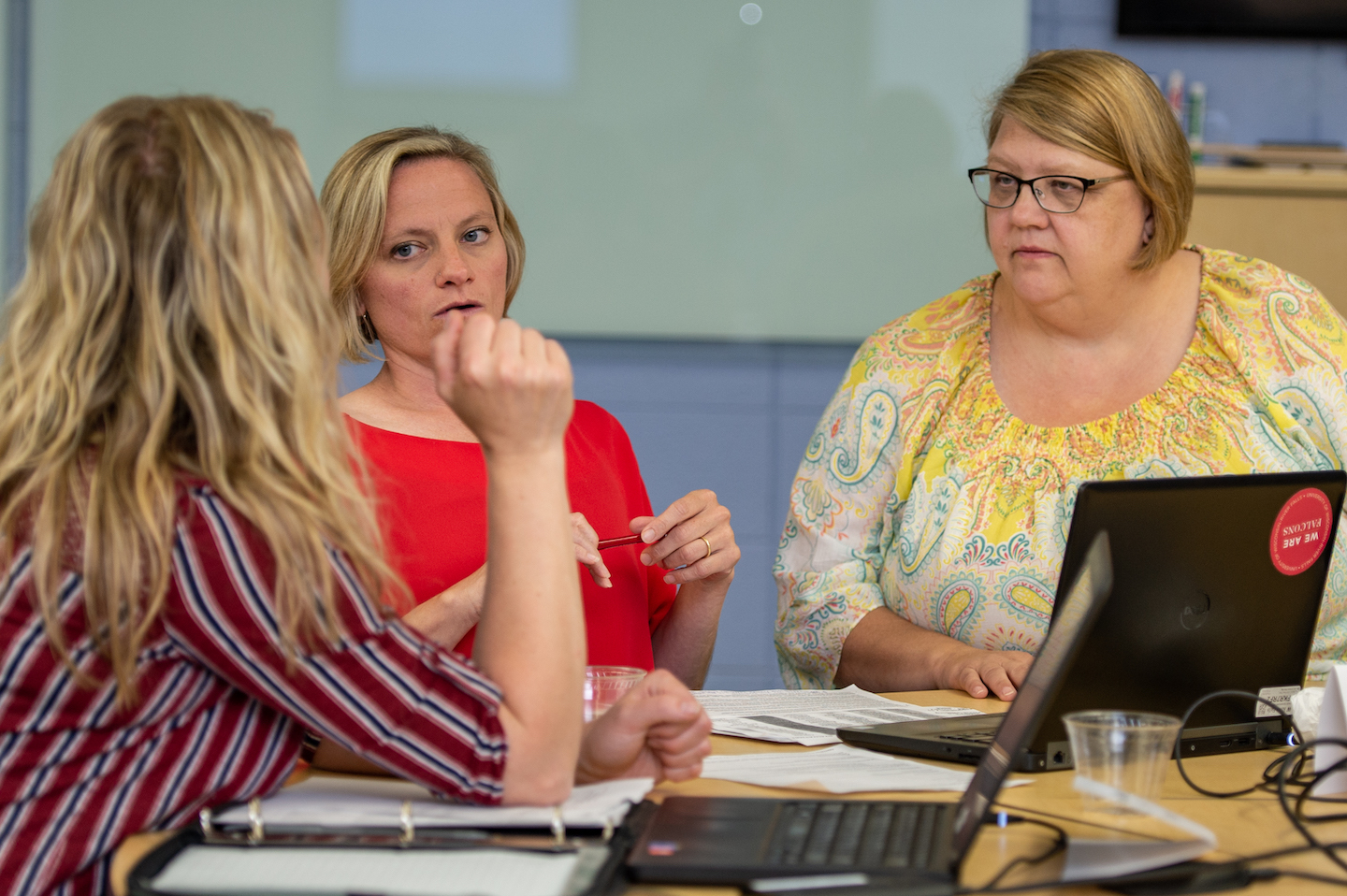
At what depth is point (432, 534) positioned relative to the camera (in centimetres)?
169

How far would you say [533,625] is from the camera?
3.23ft

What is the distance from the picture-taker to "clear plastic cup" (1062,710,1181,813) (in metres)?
1.03

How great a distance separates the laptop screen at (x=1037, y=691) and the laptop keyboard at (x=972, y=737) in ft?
0.94

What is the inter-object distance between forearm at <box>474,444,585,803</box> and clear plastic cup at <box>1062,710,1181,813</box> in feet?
1.32

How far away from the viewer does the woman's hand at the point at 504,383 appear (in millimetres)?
979

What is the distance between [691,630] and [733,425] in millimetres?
1490

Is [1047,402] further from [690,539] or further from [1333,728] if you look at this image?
[1333,728]

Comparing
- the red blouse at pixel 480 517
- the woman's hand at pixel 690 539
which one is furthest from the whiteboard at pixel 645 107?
the woman's hand at pixel 690 539

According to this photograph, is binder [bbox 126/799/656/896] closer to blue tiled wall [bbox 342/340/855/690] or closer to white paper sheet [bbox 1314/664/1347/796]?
white paper sheet [bbox 1314/664/1347/796]

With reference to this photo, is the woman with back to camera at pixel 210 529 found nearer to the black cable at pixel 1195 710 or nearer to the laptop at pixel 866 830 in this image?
the laptop at pixel 866 830

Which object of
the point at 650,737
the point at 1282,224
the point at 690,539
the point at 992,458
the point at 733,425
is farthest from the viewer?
the point at 733,425

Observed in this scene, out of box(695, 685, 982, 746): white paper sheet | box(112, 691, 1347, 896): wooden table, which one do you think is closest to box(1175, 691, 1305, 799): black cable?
box(112, 691, 1347, 896): wooden table

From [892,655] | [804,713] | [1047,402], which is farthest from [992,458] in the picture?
[804,713]

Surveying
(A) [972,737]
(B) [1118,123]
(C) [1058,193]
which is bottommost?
(A) [972,737]
